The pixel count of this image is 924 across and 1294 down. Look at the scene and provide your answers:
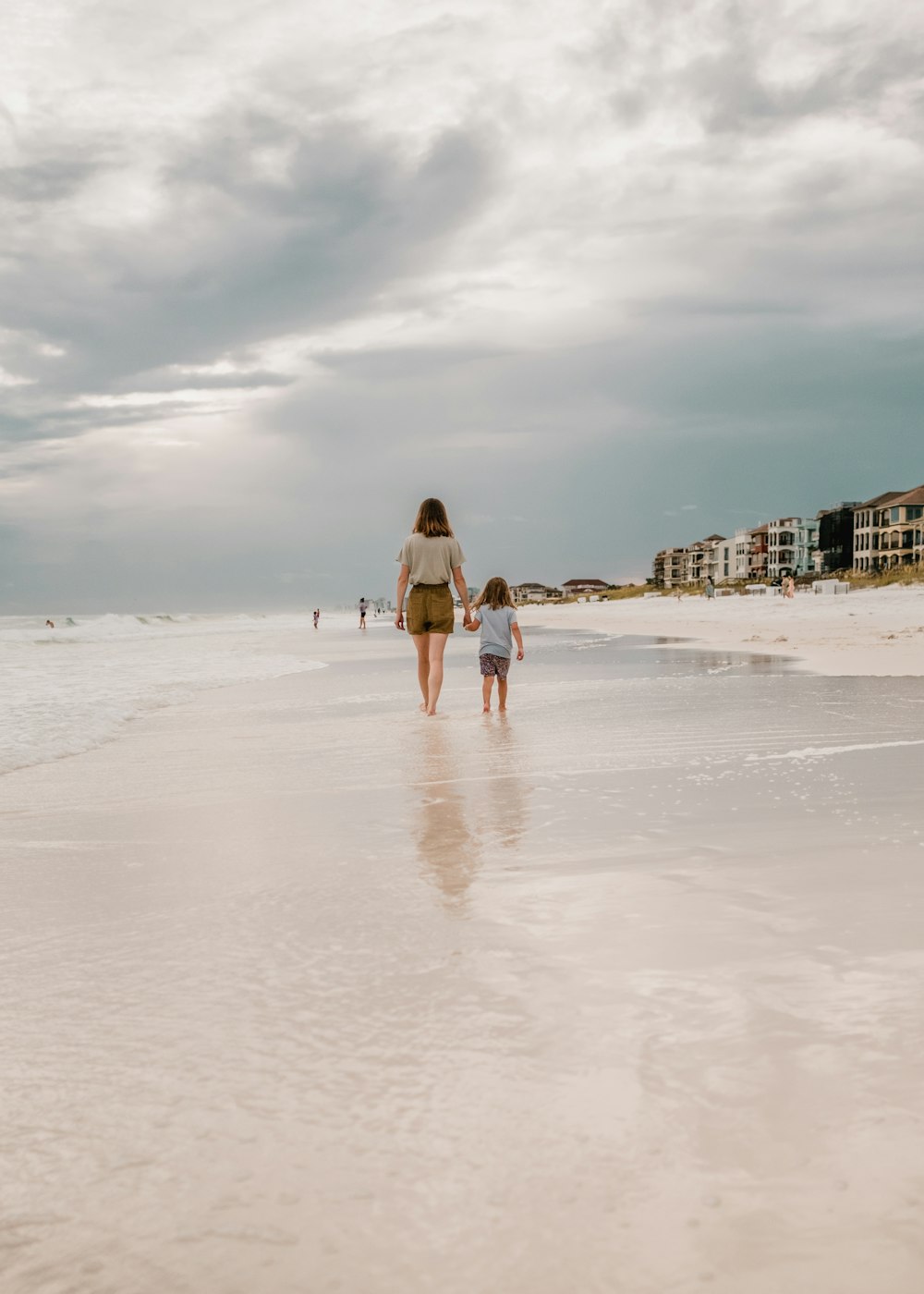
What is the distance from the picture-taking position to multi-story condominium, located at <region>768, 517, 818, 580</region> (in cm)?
13212

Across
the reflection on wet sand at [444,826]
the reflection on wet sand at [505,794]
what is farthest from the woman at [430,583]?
the reflection on wet sand at [444,826]

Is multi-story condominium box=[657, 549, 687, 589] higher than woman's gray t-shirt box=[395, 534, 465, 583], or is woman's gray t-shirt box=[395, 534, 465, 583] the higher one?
multi-story condominium box=[657, 549, 687, 589]

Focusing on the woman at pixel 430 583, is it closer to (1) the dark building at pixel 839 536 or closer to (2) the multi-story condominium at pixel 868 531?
(2) the multi-story condominium at pixel 868 531

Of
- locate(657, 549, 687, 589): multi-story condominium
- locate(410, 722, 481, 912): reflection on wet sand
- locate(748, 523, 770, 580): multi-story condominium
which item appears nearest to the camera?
locate(410, 722, 481, 912): reflection on wet sand

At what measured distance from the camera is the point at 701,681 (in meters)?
12.5

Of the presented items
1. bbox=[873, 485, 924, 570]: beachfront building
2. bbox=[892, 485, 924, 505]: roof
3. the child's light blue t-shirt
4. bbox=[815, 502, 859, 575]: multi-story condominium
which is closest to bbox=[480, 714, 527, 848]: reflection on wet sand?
the child's light blue t-shirt

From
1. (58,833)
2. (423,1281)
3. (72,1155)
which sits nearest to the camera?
(423,1281)

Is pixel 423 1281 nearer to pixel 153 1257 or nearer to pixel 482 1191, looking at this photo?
pixel 482 1191

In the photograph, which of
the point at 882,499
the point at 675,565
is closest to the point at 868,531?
the point at 882,499

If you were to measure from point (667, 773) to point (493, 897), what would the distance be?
8.79ft

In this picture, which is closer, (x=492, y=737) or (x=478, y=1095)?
(x=478, y=1095)

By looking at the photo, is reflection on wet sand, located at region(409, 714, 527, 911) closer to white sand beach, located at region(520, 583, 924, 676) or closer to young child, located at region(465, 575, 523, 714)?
young child, located at region(465, 575, 523, 714)

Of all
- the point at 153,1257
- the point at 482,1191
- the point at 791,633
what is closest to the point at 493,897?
→ the point at 482,1191

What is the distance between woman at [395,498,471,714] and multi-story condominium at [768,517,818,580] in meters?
127
